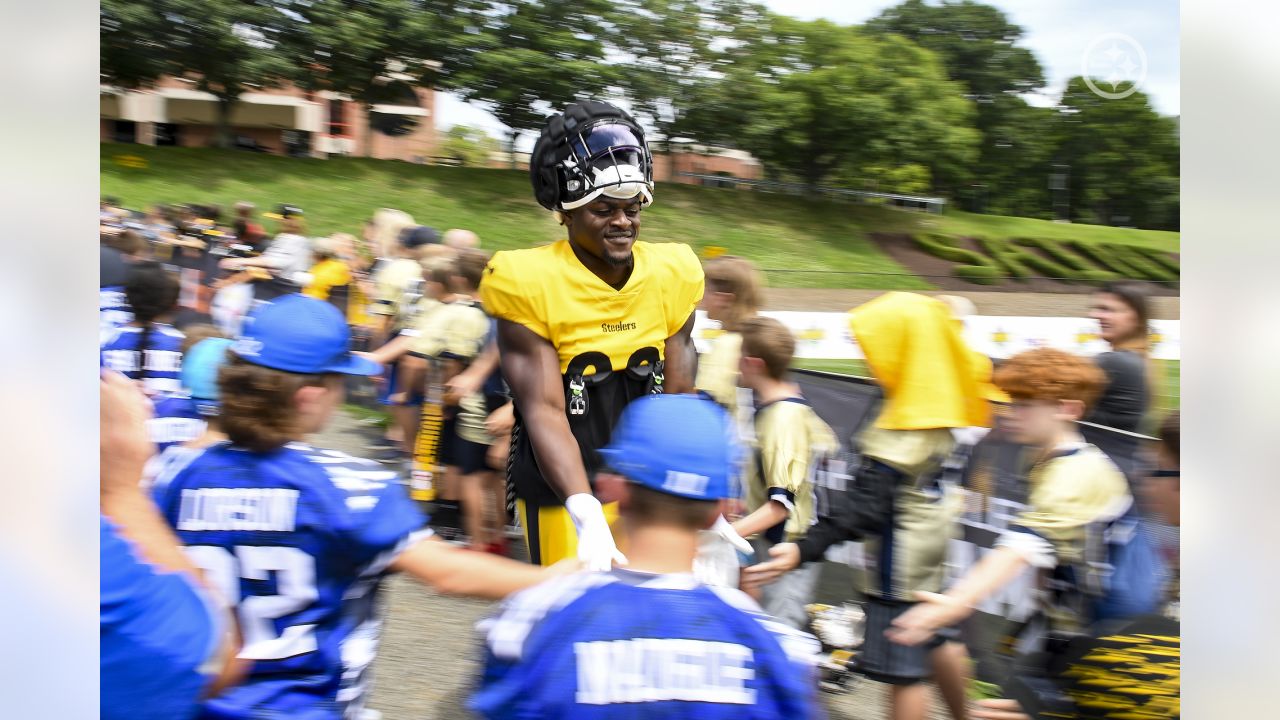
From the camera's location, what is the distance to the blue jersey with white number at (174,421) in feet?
12.0

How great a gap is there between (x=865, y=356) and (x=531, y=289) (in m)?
1.05

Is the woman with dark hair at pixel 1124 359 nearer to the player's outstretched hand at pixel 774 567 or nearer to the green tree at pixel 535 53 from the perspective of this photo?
the player's outstretched hand at pixel 774 567

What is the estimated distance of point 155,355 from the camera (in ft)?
13.0

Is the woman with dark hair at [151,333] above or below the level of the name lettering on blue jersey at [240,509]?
above

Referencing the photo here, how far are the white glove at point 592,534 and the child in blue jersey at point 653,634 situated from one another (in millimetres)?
772

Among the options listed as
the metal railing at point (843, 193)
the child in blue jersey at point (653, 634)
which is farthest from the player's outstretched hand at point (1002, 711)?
the metal railing at point (843, 193)

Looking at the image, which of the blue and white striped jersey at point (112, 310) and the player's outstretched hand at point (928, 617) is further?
the blue and white striped jersey at point (112, 310)

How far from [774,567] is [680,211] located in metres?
A: 1.69

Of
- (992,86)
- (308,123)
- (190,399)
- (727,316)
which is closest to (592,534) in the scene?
(727,316)

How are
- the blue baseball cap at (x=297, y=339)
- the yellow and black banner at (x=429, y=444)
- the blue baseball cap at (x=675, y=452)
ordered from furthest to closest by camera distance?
the yellow and black banner at (x=429, y=444)
the blue baseball cap at (x=297, y=339)
the blue baseball cap at (x=675, y=452)

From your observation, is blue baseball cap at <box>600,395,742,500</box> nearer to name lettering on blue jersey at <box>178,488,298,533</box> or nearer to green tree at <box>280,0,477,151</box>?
name lettering on blue jersey at <box>178,488,298,533</box>

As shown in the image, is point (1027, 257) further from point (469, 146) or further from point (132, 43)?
point (132, 43)
